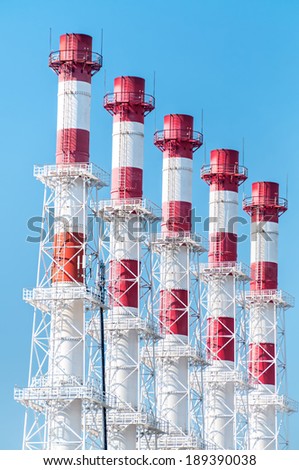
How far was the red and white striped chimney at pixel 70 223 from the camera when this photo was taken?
84.9 meters

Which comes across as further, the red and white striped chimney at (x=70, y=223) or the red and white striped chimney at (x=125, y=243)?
the red and white striped chimney at (x=125, y=243)

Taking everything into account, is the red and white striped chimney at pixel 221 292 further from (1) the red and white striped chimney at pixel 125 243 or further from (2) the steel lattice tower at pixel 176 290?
(1) the red and white striped chimney at pixel 125 243

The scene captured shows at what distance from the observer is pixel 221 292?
364 feet

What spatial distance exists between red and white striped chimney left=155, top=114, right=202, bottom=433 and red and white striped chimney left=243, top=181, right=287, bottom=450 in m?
14.5

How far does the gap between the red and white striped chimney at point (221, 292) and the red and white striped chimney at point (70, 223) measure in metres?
24.4

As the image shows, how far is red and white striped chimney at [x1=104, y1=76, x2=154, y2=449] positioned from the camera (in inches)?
3703

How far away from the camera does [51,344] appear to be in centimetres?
8588

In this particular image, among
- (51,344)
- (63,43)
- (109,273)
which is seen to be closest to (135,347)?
(109,273)

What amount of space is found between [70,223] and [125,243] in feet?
29.1

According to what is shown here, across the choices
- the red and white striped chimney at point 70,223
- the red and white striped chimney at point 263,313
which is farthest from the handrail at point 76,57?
the red and white striped chimney at point 263,313

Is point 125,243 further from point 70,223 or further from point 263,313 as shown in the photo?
point 263,313

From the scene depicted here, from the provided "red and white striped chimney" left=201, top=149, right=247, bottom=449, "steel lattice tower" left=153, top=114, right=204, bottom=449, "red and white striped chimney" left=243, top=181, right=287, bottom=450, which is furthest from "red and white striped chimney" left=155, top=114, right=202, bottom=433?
"red and white striped chimney" left=243, top=181, right=287, bottom=450

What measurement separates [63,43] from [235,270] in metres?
25.3

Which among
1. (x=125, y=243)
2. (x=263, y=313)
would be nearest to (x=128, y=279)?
(x=125, y=243)
